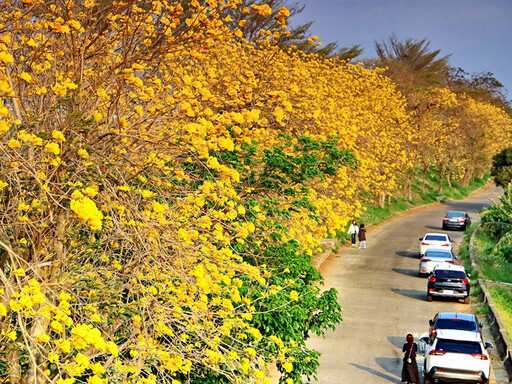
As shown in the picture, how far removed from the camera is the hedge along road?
18484 mm

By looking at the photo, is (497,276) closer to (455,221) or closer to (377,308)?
(377,308)

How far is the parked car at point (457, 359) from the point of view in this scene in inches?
669

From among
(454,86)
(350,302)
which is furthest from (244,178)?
(454,86)

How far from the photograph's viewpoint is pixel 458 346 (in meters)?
17.5

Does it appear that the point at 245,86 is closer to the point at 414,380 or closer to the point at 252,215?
the point at 252,215

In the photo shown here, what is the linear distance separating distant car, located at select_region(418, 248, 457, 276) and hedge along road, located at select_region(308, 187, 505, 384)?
420mm

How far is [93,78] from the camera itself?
10133mm

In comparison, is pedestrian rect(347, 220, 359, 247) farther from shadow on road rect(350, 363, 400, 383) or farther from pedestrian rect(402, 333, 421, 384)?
pedestrian rect(402, 333, 421, 384)

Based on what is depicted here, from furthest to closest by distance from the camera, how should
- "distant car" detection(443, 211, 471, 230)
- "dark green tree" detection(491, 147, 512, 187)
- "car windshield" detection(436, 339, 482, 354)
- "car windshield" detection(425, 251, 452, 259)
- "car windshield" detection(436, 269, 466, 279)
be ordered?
1. "dark green tree" detection(491, 147, 512, 187)
2. "distant car" detection(443, 211, 471, 230)
3. "car windshield" detection(425, 251, 452, 259)
4. "car windshield" detection(436, 269, 466, 279)
5. "car windshield" detection(436, 339, 482, 354)

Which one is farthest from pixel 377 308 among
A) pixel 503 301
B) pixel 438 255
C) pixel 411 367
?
pixel 411 367

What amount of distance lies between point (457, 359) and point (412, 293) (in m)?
11.1

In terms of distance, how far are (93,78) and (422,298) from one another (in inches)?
781

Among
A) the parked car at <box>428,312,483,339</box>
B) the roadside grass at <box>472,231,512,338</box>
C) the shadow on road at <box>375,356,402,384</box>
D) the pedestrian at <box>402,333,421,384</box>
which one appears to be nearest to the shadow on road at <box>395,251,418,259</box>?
the roadside grass at <box>472,231,512,338</box>

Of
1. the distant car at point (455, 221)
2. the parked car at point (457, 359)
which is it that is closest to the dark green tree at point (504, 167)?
the distant car at point (455, 221)
